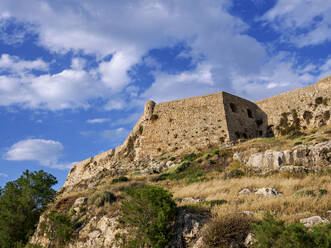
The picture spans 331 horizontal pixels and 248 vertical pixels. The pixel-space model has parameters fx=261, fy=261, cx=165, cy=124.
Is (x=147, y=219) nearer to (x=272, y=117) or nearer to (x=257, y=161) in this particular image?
(x=257, y=161)

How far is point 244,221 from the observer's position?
695 centimetres

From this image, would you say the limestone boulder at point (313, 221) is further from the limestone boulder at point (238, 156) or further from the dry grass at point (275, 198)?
the limestone boulder at point (238, 156)

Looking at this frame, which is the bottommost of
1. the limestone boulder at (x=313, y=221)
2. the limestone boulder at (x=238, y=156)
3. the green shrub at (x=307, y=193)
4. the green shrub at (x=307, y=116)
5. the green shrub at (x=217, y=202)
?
the limestone boulder at (x=313, y=221)

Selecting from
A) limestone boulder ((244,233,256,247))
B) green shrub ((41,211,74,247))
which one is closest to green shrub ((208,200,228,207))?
limestone boulder ((244,233,256,247))

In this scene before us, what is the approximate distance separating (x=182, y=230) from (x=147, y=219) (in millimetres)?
1257

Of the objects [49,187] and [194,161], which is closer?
[49,187]

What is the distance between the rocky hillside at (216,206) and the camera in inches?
286

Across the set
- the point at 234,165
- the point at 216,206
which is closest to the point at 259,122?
the point at 234,165

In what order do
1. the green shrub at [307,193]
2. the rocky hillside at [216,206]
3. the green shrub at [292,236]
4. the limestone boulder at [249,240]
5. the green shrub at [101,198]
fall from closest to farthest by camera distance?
the green shrub at [292,236], the limestone boulder at [249,240], the rocky hillside at [216,206], the green shrub at [307,193], the green shrub at [101,198]

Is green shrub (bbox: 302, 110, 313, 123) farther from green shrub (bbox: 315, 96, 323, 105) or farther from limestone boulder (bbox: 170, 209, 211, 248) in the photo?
limestone boulder (bbox: 170, 209, 211, 248)

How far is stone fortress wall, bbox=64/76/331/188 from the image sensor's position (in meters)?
30.4

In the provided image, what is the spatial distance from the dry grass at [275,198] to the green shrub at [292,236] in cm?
189

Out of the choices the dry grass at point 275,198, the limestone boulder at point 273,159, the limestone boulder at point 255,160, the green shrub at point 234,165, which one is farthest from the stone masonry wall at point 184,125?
the dry grass at point 275,198

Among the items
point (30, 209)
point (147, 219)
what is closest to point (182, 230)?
point (147, 219)
